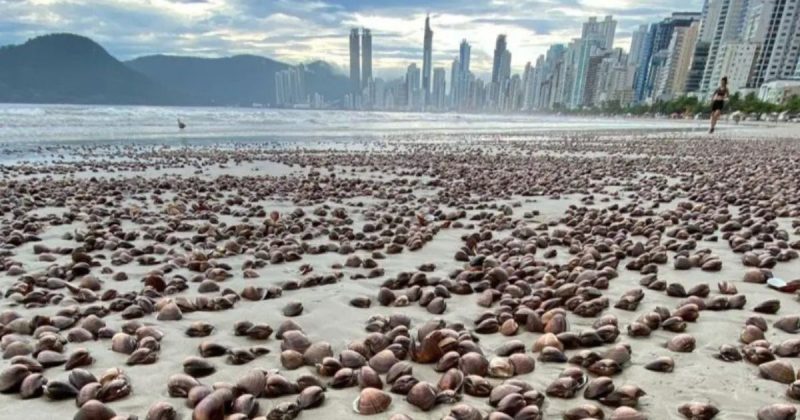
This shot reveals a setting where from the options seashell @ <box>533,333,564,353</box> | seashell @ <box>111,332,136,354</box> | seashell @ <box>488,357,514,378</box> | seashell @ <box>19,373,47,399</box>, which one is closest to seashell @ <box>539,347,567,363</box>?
seashell @ <box>533,333,564,353</box>

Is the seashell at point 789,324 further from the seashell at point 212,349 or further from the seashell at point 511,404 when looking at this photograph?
the seashell at point 212,349

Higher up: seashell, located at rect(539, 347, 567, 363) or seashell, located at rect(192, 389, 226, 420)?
seashell, located at rect(192, 389, 226, 420)

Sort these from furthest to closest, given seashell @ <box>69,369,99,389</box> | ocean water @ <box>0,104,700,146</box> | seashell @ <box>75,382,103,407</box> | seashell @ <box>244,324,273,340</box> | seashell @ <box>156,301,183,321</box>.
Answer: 1. ocean water @ <box>0,104,700,146</box>
2. seashell @ <box>156,301,183,321</box>
3. seashell @ <box>244,324,273,340</box>
4. seashell @ <box>69,369,99,389</box>
5. seashell @ <box>75,382,103,407</box>

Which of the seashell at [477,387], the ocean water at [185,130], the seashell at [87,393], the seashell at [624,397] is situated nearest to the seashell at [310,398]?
the seashell at [477,387]

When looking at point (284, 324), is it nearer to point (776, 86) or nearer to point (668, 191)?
point (668, 191)

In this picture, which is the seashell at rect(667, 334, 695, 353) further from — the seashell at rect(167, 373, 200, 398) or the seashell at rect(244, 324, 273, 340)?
the seashell at rect(167, 373, 200, 398)

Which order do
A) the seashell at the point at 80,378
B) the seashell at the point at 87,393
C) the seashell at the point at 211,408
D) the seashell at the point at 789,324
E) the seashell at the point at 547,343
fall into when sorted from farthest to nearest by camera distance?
the seashell at the point at 789,324, the seashell at the point at 547,343, the seashell at the point at 80,378, the seashell at the point at 87,393, the seashell at the point at 211,408

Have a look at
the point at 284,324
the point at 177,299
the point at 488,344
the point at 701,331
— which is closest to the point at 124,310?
the point at 177,299
